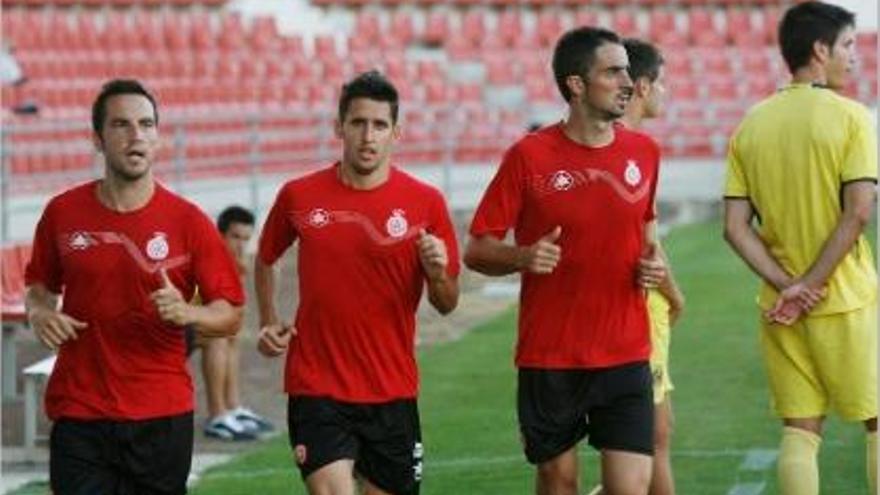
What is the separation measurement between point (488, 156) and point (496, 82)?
4.80m

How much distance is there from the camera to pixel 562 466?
9.62 m

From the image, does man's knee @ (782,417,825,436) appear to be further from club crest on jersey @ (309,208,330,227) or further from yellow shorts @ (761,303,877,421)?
club crest on jersey @ (309,208,330,227)

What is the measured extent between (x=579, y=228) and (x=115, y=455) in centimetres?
186

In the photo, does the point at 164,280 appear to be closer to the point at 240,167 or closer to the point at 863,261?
the point at 863,261

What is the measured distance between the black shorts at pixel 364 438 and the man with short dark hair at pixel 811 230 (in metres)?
1.44

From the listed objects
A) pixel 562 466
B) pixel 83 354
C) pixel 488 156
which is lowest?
pixel 488 156

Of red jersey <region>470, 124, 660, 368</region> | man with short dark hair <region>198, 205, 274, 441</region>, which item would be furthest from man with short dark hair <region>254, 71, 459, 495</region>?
man with short dark hair <region>198, 205, 274, 441</region>

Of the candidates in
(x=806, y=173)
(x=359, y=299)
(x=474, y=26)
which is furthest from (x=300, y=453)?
(x=474, y=26)

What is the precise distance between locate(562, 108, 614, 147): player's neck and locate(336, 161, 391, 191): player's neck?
71 centimetres

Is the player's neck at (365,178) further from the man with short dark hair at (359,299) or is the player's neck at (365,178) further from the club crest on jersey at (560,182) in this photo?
the club crest on jersey at (560,182)

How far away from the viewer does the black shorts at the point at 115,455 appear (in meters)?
8.87

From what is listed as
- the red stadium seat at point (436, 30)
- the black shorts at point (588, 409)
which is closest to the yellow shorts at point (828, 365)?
the black shorts at point (588, 409)

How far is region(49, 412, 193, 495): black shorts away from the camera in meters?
8.87

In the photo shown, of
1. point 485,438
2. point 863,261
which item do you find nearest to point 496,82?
point 485,438
